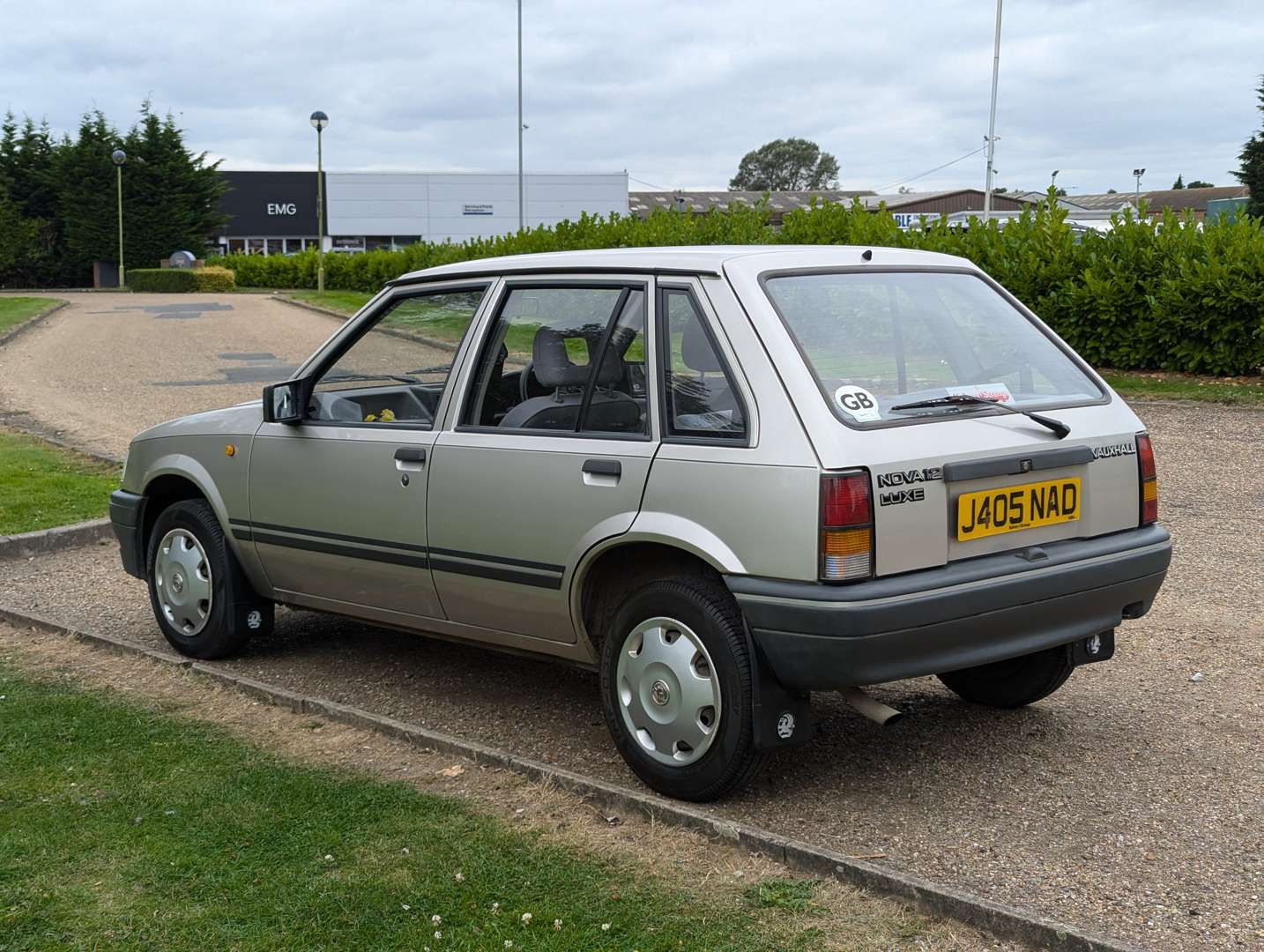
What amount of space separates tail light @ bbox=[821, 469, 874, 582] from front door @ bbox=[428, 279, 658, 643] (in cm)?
72

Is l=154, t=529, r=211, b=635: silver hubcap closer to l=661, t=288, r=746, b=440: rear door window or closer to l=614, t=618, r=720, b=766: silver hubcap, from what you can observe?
l=614, t=618, r=720, b=766: silver hubcap

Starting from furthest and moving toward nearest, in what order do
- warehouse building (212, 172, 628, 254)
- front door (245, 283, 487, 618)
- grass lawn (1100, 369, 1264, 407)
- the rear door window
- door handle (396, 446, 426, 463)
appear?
warehouse building (212, 172, 628, 254) < grass lawn (1100, 369, 1264, 407) < front door (245, 283, 487, 618) < door handle (396, 446, 426, 463) < the rear door window

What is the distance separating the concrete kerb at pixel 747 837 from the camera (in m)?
3.48

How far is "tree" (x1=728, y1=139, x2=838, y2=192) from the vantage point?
389 feet

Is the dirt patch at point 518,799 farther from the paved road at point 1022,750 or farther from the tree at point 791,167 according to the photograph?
the tree at point 791,167

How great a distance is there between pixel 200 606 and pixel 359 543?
127cm

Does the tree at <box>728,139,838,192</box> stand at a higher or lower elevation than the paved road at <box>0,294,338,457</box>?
higher

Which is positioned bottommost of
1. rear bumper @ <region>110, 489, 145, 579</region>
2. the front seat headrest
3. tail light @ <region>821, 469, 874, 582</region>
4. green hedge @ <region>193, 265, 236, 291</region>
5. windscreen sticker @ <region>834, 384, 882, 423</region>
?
rear bumper @ <region>110, 489, 145, 579</region>

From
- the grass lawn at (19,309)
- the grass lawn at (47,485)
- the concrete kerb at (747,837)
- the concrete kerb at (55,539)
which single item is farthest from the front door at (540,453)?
the grass lawn at (19,309)

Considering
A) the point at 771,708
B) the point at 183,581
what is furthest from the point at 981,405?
the point at 183,581

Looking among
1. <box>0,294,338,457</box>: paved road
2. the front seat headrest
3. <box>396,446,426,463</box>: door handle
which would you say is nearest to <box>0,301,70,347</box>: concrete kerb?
<box>0,294,338,457</box>: paved road

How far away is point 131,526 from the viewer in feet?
21.6

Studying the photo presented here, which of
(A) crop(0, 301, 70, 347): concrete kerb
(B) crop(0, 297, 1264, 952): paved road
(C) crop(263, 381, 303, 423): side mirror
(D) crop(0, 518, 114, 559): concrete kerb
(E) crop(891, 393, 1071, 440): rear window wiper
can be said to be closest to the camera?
(B) crop(0, 297, 1264, 952): paved road

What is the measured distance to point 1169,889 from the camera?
3795mm
